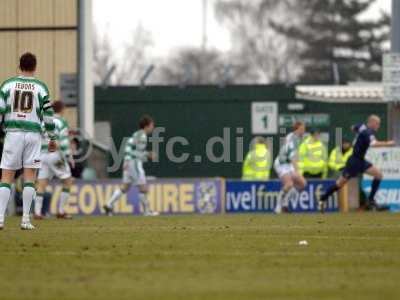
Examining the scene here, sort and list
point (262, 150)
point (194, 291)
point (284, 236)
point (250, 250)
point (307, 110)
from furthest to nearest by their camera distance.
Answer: point (307, 110) < point (262, 150) < point (284, 236) < point (250, 250) < point (194, 291)

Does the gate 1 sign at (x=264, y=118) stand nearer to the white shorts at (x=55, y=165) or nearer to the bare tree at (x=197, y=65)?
the white shorts at (x=55, y=165)

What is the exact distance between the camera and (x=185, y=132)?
41938 mm

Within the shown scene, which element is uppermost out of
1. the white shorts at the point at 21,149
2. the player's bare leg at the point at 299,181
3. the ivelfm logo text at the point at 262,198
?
the white shorts at the point at 21,149

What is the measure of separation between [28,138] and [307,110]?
24196mm

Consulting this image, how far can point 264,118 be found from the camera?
41.4m

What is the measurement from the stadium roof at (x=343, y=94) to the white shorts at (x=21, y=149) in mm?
23891

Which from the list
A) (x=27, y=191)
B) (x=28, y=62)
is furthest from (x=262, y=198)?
(x=28, y=62)

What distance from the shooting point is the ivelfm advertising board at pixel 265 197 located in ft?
107

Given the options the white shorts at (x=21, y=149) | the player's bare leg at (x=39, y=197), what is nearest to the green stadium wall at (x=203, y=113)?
the player's bare leg at (x=39, y=197)

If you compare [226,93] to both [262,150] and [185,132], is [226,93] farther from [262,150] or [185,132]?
[262,150]

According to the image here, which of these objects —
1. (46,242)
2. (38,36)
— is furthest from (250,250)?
(38,36)

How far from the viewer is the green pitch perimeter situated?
34.2 ft

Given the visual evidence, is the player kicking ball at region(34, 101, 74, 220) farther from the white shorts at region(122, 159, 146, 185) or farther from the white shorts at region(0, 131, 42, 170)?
the white shorts at region(0, 131, 42, 170)

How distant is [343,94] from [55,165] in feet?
56.6
